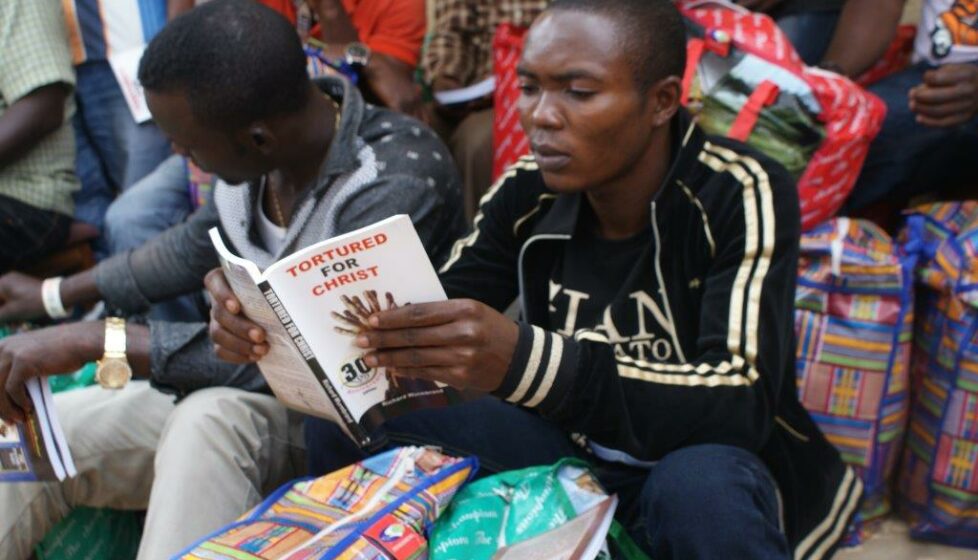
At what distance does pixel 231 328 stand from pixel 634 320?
0.72 metres

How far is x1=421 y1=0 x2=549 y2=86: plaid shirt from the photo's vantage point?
306 centimetres

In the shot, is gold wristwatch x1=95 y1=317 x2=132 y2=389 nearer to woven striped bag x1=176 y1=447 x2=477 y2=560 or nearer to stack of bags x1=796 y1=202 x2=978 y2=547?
woven striped bag x1=176 y1=447 x2=477 y2=560

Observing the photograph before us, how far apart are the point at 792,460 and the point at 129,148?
2.45m

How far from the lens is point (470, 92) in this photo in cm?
307

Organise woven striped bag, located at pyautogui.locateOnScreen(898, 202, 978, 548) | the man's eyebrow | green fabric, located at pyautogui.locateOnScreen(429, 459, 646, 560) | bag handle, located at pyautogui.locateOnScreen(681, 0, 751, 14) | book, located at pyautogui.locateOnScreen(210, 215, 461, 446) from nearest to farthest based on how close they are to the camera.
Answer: book, located at pyautogui.locateOnScreen(210, 215, 461, 446), green fabric, located at pyautogui.locateOnScreen(429, 459, 646, 560), the man's eyebrow, woven striped bag, located at pyautogui.locateOnScreen(898, 202, 978, 548), bag handle, located at pyautogui.locateOnScreen(681, 0, 751, 14)

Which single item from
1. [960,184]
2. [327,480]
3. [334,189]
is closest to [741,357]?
[327,480]

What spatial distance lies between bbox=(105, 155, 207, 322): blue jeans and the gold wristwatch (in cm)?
94

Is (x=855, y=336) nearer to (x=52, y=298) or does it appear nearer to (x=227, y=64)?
(x=227, y=64)

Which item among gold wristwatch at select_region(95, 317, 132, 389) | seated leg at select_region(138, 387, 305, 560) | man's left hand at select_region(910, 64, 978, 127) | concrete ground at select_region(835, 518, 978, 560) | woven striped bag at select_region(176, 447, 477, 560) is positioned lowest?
concrete ground at select_region(835, 518, 978, 560)

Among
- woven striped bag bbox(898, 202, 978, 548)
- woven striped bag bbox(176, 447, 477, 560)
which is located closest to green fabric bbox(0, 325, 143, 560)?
woven striped bag bbox(176, 447, 477, 560)

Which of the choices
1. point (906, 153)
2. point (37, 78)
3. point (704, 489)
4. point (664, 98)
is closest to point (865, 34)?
point (906, 153)

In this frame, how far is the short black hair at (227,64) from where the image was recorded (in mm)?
2014

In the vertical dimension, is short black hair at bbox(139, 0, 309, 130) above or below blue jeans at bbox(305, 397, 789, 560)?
Result: above

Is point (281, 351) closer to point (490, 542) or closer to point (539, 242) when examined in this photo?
point (490, 542)
